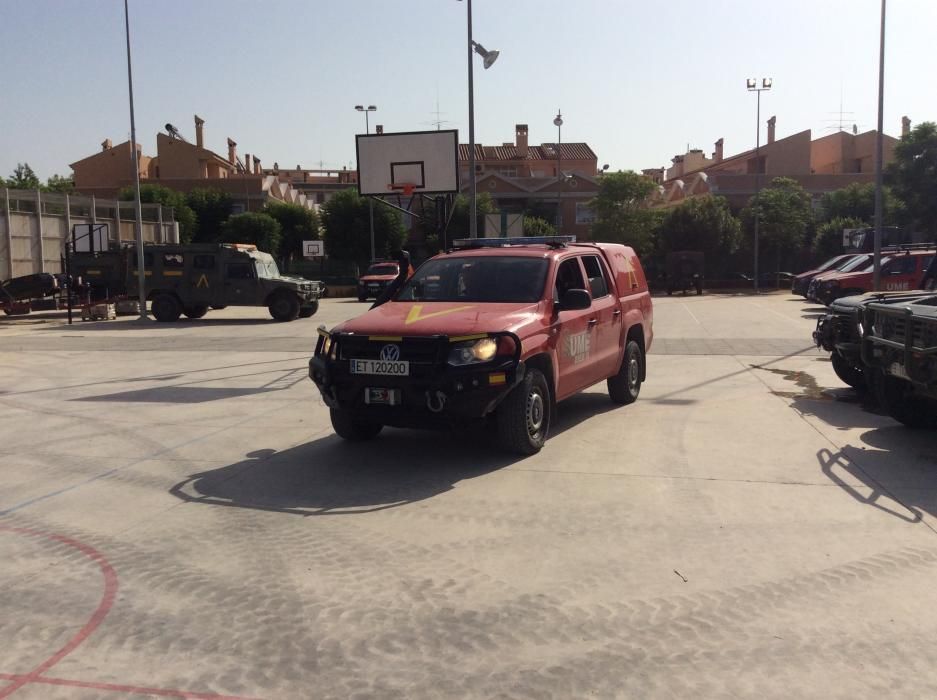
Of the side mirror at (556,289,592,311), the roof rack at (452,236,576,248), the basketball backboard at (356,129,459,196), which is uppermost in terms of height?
the basketball backboard at (356,129,459,196)

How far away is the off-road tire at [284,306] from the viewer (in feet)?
82.0

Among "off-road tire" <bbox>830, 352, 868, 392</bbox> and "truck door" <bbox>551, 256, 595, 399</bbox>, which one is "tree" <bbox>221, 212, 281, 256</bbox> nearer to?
"off-road tire" <bbox>830, 352, 868, 392</bbox>

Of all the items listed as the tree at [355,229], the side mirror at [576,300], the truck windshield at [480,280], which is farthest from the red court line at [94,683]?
the tree at [355,229]

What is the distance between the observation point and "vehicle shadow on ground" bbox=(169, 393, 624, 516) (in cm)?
596

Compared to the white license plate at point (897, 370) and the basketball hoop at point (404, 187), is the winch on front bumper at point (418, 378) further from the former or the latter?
the basketball hoop at point (404, 187)

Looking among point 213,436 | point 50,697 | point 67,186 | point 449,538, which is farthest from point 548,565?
point 67,186

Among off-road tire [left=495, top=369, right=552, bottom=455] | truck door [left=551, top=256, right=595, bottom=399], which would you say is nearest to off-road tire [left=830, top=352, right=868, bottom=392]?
truck door [left=551, top=256, right=595, bottom=399]

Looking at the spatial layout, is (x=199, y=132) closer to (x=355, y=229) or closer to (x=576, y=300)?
(x=355, y=229)

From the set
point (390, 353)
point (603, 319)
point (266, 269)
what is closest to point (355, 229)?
point (266, 269)

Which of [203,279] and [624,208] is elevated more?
[624,208]

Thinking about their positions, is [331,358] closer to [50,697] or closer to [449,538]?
[449,538]

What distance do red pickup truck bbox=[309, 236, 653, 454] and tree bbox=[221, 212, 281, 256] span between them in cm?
4833

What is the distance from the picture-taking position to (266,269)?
25.6m

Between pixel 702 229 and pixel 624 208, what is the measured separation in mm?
6003
